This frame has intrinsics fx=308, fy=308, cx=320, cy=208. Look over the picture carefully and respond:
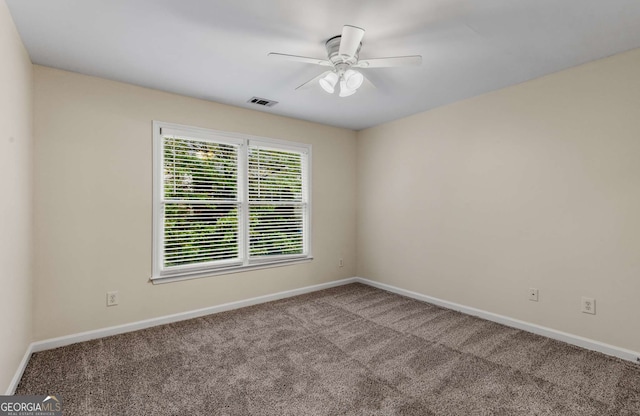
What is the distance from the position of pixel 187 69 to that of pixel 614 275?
4.06 meters

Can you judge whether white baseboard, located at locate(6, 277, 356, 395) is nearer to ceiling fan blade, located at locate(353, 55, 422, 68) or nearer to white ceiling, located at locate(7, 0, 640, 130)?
white ceiling, located at locate(7, 0, 640, 130)

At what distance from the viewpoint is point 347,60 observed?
220 centimetres

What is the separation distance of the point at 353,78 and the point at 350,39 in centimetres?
36

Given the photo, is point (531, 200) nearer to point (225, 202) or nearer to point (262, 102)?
point (262, 102)

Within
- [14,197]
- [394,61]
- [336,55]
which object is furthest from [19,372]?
[394,61]

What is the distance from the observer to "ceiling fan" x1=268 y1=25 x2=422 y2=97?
197 cm

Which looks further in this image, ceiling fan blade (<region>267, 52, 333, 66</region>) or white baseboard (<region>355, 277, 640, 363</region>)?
white baseboard (<region>355, 277, 640, 363</region>)

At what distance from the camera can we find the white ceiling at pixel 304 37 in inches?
75.6

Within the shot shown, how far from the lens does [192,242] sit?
11.4 feet

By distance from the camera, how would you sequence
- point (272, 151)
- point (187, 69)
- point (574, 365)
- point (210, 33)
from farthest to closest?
point (272, 151) → point (187, 69) → point (574, 365) → point (210, 33)

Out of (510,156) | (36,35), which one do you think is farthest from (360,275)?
(36,35)

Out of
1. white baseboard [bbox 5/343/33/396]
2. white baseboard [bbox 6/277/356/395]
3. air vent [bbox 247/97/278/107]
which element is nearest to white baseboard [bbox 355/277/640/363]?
white baseboard [bbox 6/277/356/395]

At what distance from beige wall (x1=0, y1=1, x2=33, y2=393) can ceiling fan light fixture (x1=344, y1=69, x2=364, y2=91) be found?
2139 millimetres

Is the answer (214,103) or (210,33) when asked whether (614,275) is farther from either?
(214,103)
